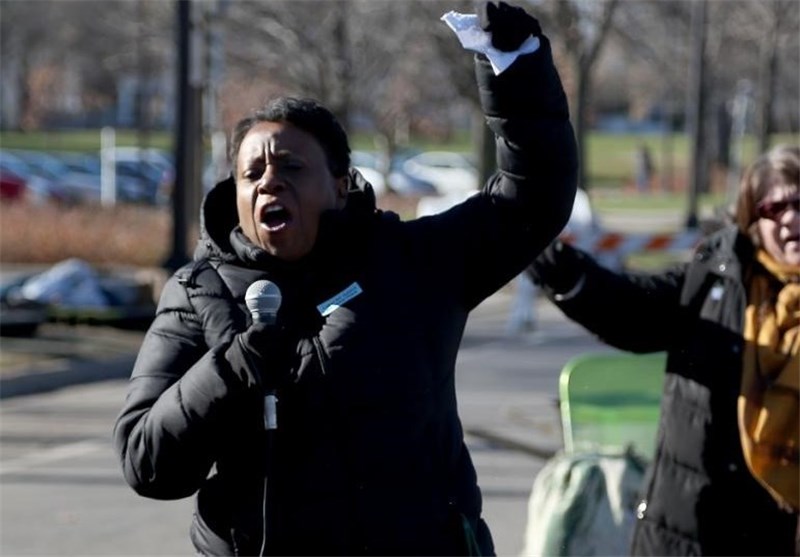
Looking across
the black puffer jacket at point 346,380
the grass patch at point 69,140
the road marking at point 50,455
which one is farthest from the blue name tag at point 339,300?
the grass patch at point 69,140

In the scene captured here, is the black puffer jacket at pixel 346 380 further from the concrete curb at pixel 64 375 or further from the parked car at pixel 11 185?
the parked car at pixel 11 185

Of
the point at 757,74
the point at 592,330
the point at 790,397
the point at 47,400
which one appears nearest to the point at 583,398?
the point at 592,330

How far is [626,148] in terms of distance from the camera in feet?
280

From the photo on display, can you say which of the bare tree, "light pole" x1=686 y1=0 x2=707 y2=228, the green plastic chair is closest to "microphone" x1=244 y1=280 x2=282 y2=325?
the green plastic chair

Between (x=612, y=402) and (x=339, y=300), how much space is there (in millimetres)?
2329

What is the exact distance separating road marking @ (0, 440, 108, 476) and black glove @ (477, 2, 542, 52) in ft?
24.5

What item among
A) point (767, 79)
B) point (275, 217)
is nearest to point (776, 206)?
point (275, 217)

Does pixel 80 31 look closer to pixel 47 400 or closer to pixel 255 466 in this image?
pixel 47 400

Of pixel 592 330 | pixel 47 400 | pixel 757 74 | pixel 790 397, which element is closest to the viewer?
pixel 790 397

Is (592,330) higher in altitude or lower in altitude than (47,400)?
higher

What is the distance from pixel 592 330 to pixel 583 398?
769 millimetres

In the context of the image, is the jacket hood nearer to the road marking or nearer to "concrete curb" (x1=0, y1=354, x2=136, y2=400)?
the road marking

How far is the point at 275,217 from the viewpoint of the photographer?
302 centimetres

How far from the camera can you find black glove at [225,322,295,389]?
279cm
